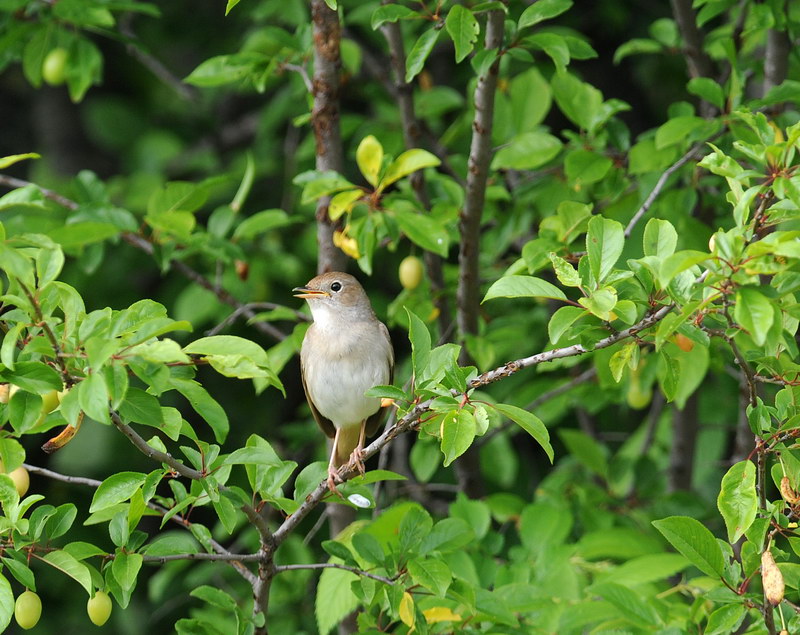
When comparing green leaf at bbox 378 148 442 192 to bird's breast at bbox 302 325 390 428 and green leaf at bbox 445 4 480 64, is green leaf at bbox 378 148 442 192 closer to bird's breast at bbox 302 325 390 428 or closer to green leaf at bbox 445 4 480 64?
green leaf at bbox 445 4 480 64

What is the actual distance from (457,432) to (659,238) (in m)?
0.67

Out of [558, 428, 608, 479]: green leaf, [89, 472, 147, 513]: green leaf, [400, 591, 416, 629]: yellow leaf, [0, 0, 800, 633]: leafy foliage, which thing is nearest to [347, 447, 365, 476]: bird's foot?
[0, 0, 800, 633]: leafy foliage

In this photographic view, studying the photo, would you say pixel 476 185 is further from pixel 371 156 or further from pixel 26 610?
pixel 26 610

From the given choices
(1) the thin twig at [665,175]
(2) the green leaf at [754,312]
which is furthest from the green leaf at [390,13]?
(2) the green leaf at [754,312]

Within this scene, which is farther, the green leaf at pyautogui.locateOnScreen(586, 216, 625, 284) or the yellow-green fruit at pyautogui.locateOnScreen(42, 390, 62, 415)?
the yellow-green fruit at pyautogui.locateOnScreen(42, 390, 62, 415)

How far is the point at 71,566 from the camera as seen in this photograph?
2.42 m

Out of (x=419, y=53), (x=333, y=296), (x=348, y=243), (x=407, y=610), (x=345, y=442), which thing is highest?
(x=419, y=53)

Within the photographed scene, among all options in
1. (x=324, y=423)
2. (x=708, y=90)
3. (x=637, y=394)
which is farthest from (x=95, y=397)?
(x=637, y=394)

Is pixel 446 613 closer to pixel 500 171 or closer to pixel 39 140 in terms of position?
pixel 500 171

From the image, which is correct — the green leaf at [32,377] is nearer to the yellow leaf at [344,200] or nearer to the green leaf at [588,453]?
the yellow leaf at [344,200]

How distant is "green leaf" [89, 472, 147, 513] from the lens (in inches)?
96.1

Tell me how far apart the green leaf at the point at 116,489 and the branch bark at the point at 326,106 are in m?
1.91

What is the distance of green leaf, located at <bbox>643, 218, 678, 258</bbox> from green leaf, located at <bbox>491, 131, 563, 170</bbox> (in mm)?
1501

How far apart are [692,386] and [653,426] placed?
1.42 metres
